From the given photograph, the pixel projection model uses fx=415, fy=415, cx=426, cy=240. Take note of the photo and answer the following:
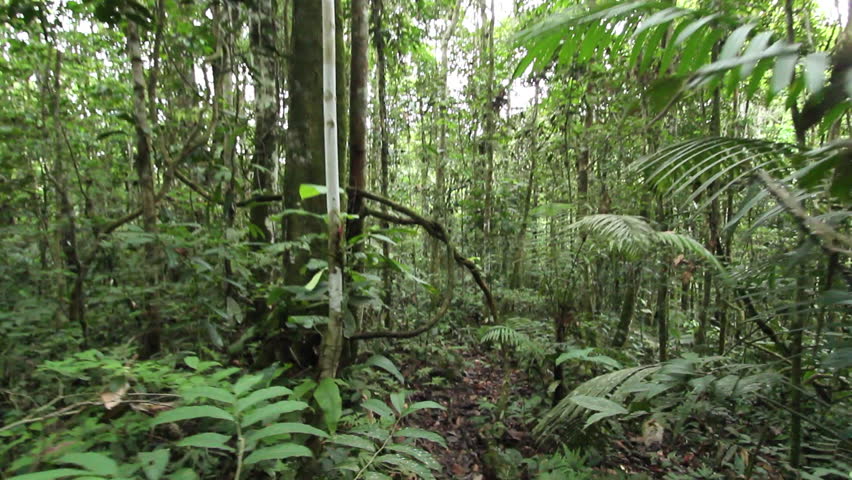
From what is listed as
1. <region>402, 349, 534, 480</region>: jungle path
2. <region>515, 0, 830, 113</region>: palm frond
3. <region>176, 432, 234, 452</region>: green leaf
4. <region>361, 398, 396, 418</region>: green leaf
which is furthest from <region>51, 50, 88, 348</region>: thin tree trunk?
<region>515, 0, 830, 113</region>: palm frond

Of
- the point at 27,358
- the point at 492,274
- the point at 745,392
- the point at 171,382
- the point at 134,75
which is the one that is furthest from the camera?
the point at 492,274

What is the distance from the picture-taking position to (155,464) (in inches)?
44.6

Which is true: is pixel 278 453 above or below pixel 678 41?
below

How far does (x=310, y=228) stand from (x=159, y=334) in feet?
3.73

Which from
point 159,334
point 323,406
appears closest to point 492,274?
point 159,334

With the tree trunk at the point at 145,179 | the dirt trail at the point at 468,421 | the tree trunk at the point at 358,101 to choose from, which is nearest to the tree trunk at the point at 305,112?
the tree trunk at the point at 358,101

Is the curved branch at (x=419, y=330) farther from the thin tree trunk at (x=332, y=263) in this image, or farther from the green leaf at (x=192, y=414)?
the green leaf at (x=192, y=414)

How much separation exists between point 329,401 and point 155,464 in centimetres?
58

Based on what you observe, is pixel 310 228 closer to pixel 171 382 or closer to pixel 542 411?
pixel 171 382

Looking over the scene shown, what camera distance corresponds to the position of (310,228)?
8.77 feet

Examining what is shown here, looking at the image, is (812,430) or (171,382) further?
(812,430)

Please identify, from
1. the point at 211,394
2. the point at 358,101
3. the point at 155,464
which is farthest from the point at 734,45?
the point at 358,101

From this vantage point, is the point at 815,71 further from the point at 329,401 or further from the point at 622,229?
the point at 622,229

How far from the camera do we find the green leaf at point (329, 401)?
5.03ft
